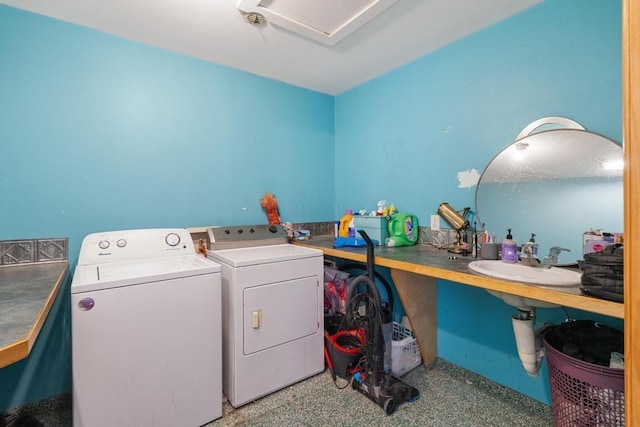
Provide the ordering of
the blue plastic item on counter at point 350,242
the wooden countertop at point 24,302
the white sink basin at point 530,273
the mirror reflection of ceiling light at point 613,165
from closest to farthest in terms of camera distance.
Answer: the wooden countertop at point 24,302 → the white sink basin at point 530,273 → the mirror reflection of ceiling light at point 613,165 → the blue plastic item on counter at point 350,242

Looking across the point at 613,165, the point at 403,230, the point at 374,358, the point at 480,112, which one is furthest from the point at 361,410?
the point at 480,112

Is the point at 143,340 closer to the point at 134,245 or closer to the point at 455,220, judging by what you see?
the point at 134,245

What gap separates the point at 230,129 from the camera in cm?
246

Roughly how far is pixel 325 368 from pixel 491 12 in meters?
2.60

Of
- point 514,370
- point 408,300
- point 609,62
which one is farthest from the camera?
point 408,300

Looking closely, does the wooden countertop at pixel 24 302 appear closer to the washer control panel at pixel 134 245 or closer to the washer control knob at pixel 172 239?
the washer control panel at pixel 134 245

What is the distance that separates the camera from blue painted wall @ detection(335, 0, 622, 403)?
4.96 ft

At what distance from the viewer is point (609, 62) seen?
145 centimetres

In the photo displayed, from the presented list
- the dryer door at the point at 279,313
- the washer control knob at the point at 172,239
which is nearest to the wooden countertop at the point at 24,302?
the washer control knob at the point at 172,239

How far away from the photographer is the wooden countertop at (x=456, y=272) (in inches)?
39.8

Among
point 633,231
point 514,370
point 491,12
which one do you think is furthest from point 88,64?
point 514,370

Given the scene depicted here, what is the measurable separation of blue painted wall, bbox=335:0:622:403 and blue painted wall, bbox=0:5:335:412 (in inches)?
36.6

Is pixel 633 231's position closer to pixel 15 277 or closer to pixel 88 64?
pixel 15 277

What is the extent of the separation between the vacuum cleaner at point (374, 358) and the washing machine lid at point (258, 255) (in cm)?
42
